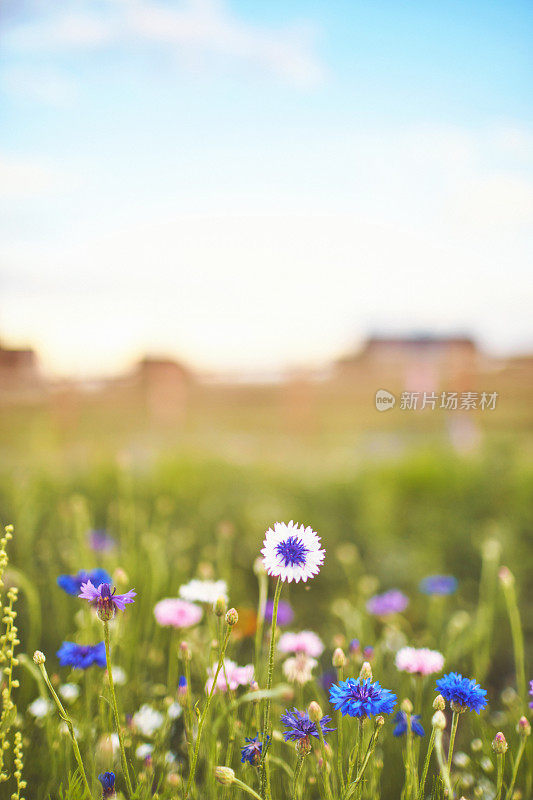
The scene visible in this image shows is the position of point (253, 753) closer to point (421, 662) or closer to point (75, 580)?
point (421, 662)

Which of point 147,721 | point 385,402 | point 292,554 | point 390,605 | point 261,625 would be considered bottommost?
point 147,721

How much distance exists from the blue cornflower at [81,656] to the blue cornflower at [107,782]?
20cm

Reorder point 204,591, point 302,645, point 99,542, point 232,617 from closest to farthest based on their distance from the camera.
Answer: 1. point 232,617
2. point 204,591
3. point 302,645
4. point 99,542

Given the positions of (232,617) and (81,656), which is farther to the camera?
(81,656)

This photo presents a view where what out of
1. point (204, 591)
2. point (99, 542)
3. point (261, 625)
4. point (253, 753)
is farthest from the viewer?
point (99, 542)

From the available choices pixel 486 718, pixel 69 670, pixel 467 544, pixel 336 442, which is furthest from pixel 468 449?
pixel 69 670

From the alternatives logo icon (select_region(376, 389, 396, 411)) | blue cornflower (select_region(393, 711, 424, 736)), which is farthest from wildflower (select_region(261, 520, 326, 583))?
logo icon (select_region(376, 389, 396, 411))

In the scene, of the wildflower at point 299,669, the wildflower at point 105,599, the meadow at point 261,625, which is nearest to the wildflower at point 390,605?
the meadow at point 261,625

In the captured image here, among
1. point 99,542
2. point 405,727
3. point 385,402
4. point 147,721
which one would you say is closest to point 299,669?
point 405,727

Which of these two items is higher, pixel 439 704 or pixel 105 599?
pixel 105 599

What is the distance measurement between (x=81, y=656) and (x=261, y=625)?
0.34 metres

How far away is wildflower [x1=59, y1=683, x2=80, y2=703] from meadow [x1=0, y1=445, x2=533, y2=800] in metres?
0.01

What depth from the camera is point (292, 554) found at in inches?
33.6

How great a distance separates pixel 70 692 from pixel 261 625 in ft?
1.74
